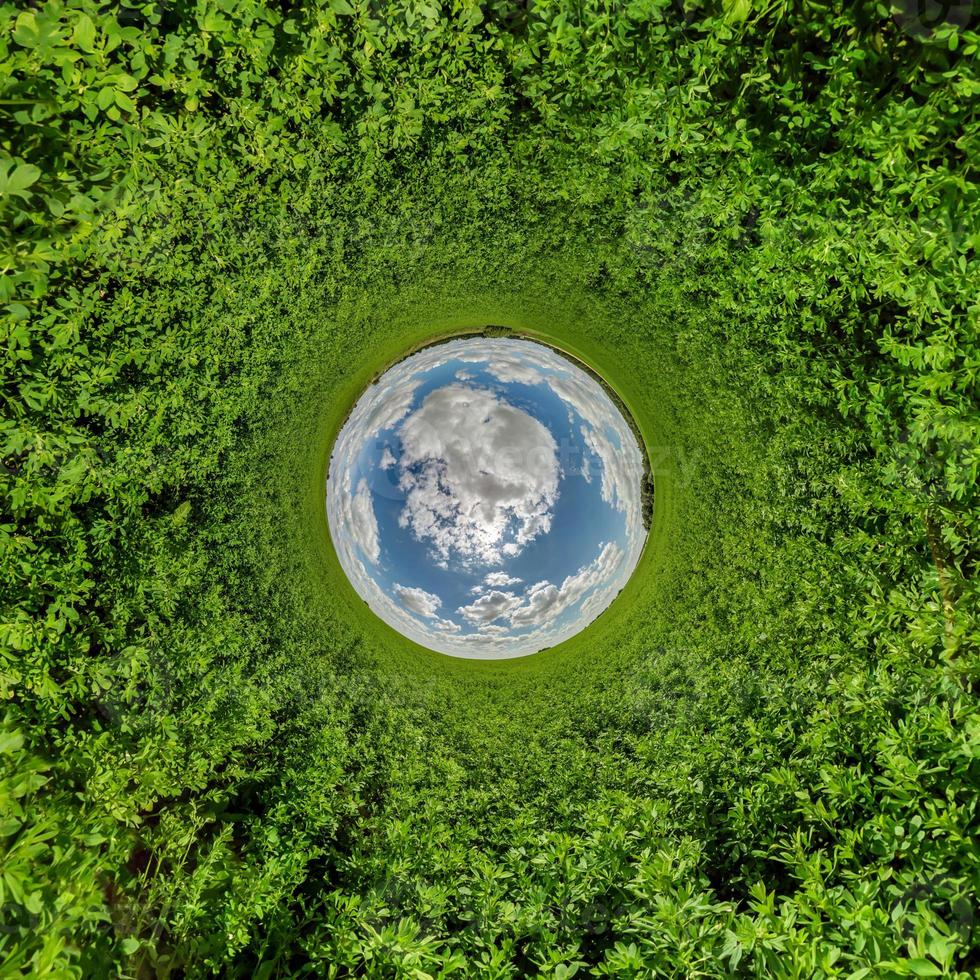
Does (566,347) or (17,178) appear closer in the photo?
(17,178)

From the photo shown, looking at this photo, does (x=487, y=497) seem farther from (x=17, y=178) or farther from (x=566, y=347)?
(x=17, y=178)

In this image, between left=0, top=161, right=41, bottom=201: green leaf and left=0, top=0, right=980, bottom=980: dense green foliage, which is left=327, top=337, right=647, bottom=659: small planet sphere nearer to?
left=0, top=0, right=980, bottom=980: dense green foliage

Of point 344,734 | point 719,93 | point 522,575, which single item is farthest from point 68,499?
point 719,93

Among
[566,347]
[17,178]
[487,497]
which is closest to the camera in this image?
[17,178]

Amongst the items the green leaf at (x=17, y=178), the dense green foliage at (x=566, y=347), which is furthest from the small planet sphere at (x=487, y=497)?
the green leaf at (x=17, y=178)

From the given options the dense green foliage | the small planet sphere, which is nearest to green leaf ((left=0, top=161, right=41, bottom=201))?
the dense green foliage

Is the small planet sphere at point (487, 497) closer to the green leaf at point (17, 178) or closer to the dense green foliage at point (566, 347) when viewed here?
the dense green foliage at point (566, 347)

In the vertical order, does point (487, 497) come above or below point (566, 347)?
below

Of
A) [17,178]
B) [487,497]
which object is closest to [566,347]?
[487,497]
